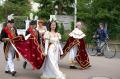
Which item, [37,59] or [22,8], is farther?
[22,8]

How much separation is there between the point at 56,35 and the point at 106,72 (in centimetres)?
286

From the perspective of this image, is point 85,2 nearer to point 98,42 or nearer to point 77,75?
point 98,42

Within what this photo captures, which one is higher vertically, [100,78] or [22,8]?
[100,78]

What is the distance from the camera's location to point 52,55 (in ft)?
40.1

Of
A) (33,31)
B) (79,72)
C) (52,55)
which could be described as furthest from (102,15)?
(52,55)

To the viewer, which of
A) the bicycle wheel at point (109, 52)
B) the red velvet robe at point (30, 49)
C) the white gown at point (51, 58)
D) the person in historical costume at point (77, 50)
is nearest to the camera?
the white gown at point (51, 58)

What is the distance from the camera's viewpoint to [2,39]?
13.1 meters

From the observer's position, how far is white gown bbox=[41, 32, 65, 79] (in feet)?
39.3

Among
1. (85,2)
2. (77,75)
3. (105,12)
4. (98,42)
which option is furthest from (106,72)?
(85,2)

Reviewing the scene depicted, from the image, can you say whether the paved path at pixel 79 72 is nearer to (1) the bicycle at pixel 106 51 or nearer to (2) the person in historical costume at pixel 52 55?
(2) the person in historical costume at pixel 52 55

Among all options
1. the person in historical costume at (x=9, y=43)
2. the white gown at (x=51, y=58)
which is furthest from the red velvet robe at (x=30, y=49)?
the white gown at (x=51, y=58)

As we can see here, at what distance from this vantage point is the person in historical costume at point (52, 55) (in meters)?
12.0

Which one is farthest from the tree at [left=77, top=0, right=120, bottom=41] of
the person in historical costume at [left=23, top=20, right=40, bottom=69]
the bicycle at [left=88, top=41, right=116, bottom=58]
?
the person in historical costume at [left=23, top=20, right=40, bottom=69]

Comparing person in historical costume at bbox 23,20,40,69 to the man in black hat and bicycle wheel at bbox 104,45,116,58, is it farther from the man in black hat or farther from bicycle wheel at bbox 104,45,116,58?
bicycle wheel at bbox 104,45,116,58
